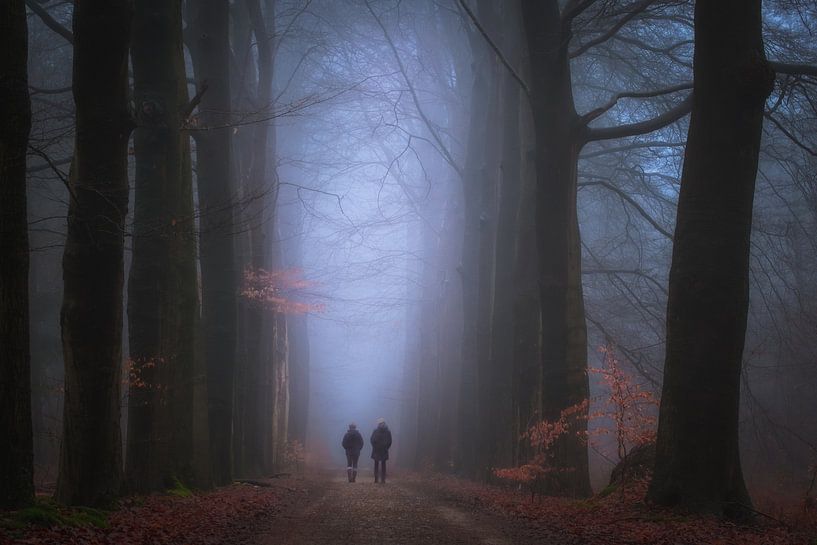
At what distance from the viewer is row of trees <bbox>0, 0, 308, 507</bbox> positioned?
6832mm

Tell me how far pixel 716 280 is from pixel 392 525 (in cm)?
471

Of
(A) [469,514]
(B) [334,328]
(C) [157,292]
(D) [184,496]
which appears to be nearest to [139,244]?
(C) [157,292]

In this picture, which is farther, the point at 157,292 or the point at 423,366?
the point at 423,366

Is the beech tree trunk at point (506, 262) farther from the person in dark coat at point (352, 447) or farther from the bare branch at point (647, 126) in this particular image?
the person in dark coat at point (352, 447)

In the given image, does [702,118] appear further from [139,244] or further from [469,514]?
[139,244]

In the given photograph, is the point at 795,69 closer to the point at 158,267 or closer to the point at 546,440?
the point at 546,440

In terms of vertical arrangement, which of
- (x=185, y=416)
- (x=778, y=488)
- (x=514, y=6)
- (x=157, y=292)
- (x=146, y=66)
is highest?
(x=514, y=6)

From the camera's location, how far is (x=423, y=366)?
34.2 meters

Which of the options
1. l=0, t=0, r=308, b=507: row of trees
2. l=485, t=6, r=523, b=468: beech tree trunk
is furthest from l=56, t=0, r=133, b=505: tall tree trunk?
l=485, t=6, r=523, b=468: beech tree trunk

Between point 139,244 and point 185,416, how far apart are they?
2701 mm

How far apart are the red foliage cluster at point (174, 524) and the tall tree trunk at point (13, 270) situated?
715mm

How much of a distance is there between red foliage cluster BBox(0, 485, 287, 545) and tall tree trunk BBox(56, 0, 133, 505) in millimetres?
694

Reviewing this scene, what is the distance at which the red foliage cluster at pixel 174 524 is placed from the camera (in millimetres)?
6457

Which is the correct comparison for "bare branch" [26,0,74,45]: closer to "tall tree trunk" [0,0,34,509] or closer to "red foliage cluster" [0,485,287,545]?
"tall tree trunk" [0,0,34,509]
